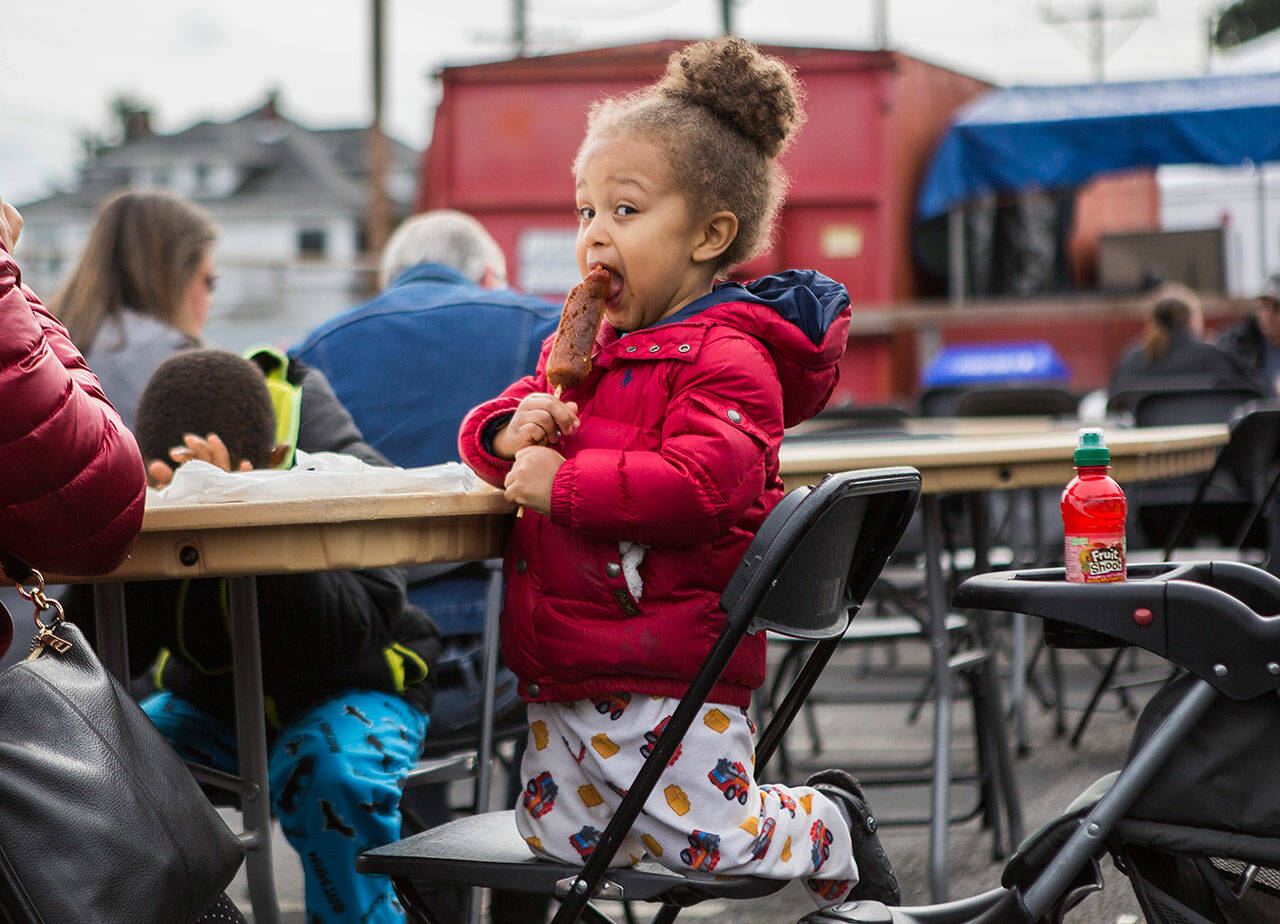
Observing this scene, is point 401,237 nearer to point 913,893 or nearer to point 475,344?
point 475,344

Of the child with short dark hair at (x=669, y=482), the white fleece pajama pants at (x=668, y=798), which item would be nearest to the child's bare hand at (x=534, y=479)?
the child with short dark hair at (x=669, y=482)

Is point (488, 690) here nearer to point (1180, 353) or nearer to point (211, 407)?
point (211, 407)

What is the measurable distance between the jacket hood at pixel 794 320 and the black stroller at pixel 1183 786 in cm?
39

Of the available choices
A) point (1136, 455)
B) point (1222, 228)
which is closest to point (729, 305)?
point (1136, 455)

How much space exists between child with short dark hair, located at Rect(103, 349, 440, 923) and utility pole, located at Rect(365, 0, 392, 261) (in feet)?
47.6

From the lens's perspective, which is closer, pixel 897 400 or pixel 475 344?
pixel 475 344

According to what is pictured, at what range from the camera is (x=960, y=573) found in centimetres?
445

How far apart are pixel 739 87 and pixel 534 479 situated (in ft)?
1.99

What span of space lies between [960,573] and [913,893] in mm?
1571

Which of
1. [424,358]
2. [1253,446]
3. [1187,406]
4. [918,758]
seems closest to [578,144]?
[1187,406]

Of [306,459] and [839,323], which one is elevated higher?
[839,323]

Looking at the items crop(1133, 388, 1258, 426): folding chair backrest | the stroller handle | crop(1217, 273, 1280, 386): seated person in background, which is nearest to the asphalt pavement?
the stroller handle

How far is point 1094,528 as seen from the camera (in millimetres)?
1663

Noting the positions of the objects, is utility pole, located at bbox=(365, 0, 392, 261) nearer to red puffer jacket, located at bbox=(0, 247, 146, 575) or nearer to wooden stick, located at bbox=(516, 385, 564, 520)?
wooden stick, located at bbox=(516, 385, 564, 520)
